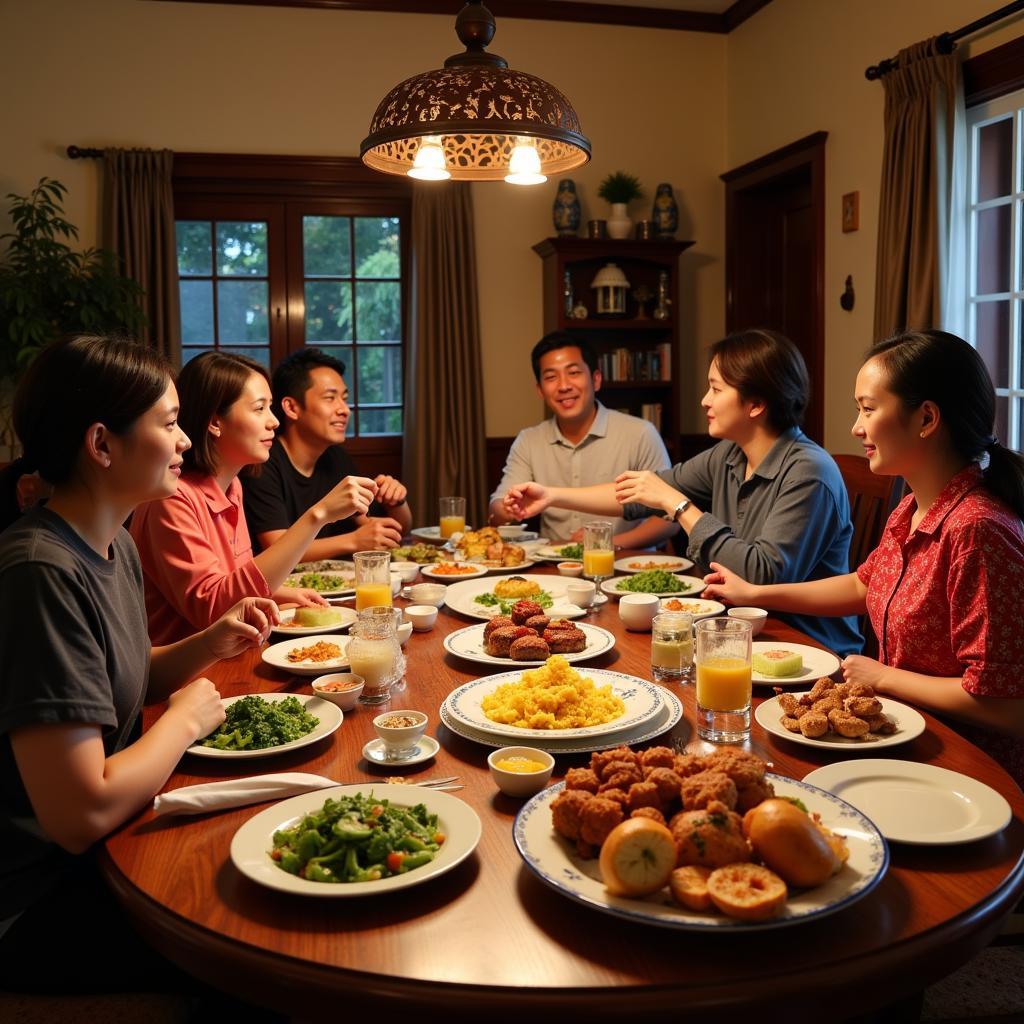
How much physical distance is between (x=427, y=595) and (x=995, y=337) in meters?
2.90

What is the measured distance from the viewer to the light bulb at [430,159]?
8.16 feet

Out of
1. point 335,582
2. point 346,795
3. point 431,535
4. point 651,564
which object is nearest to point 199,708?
point 346,795

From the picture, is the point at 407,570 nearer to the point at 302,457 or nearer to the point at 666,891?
the point at 302,457

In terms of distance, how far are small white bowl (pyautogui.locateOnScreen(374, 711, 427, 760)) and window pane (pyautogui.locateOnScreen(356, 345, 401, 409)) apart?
4.56m

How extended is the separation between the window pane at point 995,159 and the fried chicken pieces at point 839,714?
3.25 meters

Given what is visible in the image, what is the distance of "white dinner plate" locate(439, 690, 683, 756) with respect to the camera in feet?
4.52

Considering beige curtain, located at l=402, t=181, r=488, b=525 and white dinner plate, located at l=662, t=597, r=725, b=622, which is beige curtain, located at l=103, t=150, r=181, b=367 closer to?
beige curtain, located at l=402, t=181, r=488, b=525

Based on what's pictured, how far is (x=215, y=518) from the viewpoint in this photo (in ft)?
7.72

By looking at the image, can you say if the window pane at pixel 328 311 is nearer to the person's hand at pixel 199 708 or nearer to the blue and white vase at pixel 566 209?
the blue and white vase at pixel 566 209

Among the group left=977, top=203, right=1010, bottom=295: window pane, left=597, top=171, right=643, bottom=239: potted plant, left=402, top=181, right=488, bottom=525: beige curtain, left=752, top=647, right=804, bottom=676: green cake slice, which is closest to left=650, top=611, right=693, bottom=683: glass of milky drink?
left=752, top=647, right=804, bottom=676: green cake slice

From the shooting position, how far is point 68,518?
140 centimetres

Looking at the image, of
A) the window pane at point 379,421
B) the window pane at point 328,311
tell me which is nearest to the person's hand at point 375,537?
the window pane at point 379,421

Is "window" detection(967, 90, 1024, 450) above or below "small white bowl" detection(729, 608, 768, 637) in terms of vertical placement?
above

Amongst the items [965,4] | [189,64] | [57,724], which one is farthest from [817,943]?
[189,64]
